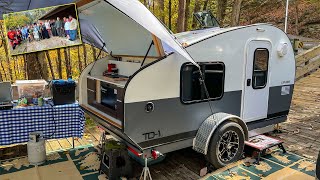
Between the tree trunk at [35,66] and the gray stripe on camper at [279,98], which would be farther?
the tree trunk at [35,66]

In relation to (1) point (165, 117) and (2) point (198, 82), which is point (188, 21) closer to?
(2) point (198, 82)

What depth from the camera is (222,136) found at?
480cm

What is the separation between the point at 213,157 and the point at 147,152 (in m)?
1.24

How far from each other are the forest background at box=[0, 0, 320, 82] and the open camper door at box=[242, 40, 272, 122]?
5.15 metres

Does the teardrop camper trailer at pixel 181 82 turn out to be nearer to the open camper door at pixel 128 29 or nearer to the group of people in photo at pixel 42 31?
the open camper door at pixel 128 29

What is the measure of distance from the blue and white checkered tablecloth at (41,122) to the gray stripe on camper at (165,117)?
75.3 inches

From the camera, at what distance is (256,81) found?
5.55 meters

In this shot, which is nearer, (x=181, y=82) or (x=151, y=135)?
(x=151, y=135)

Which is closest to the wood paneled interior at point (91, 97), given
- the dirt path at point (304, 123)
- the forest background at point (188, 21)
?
the dirt path at point (304, 123)

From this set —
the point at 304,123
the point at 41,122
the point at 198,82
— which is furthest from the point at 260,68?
the point at 41,122

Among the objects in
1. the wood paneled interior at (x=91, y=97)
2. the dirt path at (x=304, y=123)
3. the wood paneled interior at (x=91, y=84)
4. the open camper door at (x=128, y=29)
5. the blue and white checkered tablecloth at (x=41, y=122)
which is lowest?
the dirt path at (x=304, y=123)

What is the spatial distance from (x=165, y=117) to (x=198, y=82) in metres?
0.88

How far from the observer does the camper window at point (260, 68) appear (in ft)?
18.0

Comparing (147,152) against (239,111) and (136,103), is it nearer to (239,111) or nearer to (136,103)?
(136,103)
